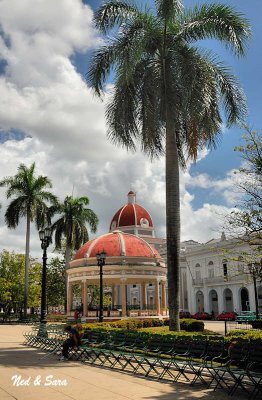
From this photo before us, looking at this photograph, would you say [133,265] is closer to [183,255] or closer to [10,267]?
[10,267]

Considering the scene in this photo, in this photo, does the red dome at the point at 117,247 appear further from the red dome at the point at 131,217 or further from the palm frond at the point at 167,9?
the red dome at the point at 131,217

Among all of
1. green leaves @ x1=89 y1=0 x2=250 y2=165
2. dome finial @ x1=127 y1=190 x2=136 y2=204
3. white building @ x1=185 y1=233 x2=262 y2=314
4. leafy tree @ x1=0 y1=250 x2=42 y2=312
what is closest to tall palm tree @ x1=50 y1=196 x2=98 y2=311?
leafy tree @ x1=0 y1=250 x2=42 y2=312

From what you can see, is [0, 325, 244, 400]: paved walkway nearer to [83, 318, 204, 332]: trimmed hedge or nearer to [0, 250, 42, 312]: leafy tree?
[83, 318, 204, 332]: trimmed hedge

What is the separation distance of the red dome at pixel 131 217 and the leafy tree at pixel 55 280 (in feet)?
52.9

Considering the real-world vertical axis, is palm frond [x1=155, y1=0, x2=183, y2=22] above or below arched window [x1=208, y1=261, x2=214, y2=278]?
above

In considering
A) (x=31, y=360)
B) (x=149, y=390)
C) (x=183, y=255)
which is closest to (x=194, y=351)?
(x=149, y=390)

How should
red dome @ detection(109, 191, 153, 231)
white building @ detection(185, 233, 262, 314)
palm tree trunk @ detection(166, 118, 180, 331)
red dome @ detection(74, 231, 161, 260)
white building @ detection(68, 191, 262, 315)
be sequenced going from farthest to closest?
red dome @ detection(109, 191, 153, 231) → white building @ detection(185, 233, 262, 314) → red dome @ detection(74, 231, 161, 260) → white building @ detection(68, 191, 262, 315) → palm tree trunk @ detection(166, 118, 180, 331)

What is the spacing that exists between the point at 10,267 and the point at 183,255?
2496 centimetres

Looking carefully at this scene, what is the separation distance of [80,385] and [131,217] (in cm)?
5985

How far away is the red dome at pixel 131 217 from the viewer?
69.2 metres

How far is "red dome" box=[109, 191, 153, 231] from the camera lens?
69.2 meters

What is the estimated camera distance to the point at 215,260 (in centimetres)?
5850

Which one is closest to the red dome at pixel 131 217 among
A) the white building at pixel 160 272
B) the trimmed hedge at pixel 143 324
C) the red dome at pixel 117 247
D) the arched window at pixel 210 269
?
the white building at pixel 160 272

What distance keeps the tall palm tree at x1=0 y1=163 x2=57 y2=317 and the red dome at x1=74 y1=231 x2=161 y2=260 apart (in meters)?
10.2
